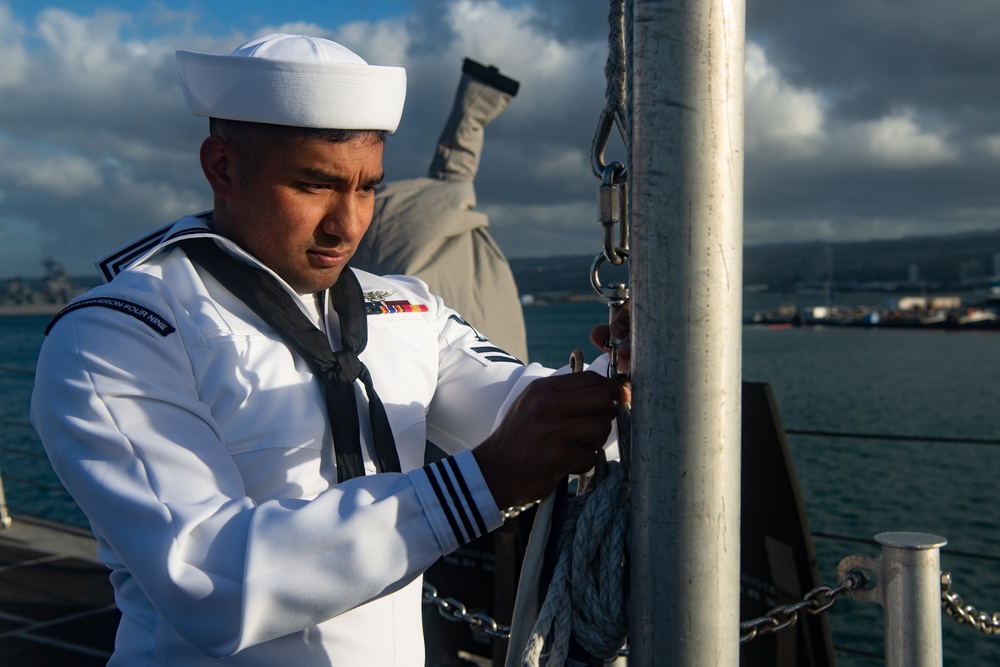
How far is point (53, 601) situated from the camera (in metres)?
4.28

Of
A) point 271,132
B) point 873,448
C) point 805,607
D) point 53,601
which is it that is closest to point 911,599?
point 805,607

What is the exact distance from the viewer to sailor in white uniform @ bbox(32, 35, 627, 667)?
115 centimetres

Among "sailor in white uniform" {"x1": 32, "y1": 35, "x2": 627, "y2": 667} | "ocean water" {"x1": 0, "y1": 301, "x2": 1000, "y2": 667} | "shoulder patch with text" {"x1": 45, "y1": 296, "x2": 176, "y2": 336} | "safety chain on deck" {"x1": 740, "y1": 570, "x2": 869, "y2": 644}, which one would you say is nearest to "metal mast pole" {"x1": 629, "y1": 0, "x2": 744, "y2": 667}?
"sailor in white uniform" {"x1": 32, "y1": 35, "x2": 627, "y2": 667}

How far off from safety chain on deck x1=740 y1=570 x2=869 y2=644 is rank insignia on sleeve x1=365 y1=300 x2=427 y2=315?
3.21 feet

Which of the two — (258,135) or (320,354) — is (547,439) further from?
(258,135)

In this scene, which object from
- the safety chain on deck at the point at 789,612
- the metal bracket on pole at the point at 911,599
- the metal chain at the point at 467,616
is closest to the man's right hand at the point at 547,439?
the safety chain on deck at the point at 789,612

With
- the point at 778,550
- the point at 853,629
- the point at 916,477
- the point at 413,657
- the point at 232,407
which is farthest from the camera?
the point at 916,477

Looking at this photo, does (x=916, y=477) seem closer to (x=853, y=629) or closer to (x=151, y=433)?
(x=853, y=629)

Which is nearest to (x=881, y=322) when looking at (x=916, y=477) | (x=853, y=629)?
(x=916, y=477)

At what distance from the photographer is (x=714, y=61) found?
102 centimetres

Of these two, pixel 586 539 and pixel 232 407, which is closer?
pixel 586 539

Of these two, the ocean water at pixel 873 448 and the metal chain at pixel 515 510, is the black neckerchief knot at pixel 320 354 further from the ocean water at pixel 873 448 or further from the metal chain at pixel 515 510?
the ocean water at pixel 873 448

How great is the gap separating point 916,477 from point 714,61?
146 ft

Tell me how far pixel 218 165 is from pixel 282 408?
45 centimetres
